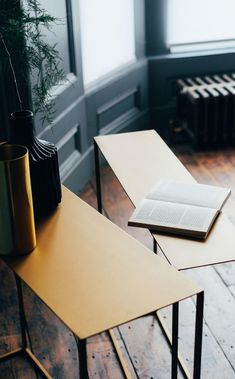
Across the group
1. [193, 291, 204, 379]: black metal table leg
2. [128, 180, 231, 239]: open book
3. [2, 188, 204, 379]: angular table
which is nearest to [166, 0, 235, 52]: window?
[128, 180, 231, 239]: open book

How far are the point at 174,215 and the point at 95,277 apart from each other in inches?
17.7

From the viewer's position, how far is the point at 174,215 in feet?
6.48

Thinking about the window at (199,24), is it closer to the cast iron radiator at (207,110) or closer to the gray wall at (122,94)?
the gray wall at (122,94)

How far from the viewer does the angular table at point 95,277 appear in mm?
1484

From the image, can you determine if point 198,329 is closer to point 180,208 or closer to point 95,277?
point 95,277

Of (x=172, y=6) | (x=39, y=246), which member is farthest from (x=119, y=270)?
(x=172, y=6)

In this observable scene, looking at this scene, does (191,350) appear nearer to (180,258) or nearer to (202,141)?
(180,258)

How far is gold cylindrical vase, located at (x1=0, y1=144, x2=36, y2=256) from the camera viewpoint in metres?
1.67

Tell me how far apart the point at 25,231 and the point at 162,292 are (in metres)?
0.46

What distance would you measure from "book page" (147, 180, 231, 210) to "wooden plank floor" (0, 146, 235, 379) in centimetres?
69

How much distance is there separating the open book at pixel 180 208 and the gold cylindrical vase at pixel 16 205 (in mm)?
374

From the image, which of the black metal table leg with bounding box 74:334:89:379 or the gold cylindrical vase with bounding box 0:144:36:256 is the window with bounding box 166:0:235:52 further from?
the black metal table leg with bounding box 74:334:89:379

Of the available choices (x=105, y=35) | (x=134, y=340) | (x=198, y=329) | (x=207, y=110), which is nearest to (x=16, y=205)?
(x=198, y=329)

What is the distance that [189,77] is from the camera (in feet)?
15.1
